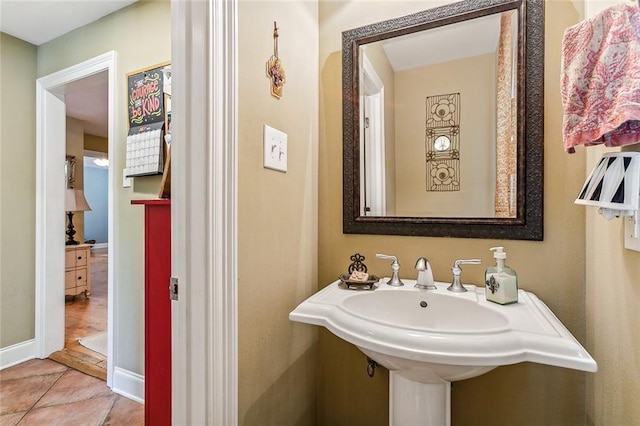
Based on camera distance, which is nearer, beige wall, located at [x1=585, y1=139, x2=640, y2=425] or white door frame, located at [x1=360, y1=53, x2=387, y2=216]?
beige wall, located at [x1=585, y1=139, x2=640, y2=425]

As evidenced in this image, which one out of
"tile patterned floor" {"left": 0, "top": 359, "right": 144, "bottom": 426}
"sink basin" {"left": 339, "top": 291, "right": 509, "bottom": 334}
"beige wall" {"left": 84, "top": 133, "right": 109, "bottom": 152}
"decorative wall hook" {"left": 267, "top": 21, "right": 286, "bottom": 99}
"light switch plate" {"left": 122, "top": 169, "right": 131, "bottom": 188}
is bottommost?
"tile patterned floor" {"left": 0, "top": 359, "right": 144, "bottom": 426}

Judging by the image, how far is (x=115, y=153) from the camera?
74.8 inches

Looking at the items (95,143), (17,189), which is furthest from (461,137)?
(95,143)

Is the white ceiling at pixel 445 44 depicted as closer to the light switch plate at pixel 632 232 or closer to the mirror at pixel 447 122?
the mirror at pixel 447 122

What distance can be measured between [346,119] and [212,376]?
106 cm

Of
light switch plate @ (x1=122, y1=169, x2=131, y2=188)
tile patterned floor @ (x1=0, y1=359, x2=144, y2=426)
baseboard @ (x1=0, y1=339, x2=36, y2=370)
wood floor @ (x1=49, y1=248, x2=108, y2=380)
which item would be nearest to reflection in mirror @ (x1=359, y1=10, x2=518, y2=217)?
light switch plate @ (x1=122, y1=169, x2=131, y2=188)

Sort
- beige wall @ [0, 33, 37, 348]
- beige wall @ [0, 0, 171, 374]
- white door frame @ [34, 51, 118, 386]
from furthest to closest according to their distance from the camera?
white door frame @ [34, 51, 118, 386] < beige wall @ [0, 33, 37, 348] < beige wall @ [0, 0, 171, 374]

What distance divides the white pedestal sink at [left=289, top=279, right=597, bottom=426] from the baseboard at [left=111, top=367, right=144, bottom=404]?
1510 mm

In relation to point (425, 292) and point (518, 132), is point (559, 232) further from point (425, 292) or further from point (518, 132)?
point (425, 292)

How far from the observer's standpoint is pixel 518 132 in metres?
1.05

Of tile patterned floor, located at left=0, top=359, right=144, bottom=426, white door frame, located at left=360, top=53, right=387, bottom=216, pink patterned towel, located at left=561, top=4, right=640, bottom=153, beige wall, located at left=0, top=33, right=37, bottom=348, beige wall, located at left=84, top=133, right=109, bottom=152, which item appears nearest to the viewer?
pink patterned towel, located at left=561, top=4, right=640, bottom=153

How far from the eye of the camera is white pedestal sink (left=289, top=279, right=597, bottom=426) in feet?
2.17

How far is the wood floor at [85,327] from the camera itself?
86.6 inches

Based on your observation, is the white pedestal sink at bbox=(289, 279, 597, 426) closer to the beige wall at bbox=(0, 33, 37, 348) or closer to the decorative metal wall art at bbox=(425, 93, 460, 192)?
the decorative metal wall art at bbox=(425, 93, 460, 192)
